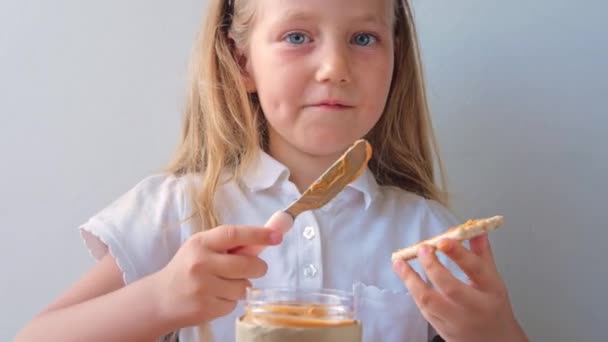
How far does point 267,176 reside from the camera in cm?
112

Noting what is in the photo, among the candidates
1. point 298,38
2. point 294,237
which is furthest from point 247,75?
point 294,237

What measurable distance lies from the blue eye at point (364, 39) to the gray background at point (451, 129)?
265 millimetres

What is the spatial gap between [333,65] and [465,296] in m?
0.37

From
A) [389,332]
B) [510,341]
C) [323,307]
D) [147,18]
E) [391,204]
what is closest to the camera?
[323,307]

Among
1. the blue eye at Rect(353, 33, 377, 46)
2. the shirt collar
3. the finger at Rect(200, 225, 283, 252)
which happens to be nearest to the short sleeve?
the shirt collar

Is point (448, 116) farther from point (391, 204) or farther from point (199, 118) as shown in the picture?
point (199, 118)

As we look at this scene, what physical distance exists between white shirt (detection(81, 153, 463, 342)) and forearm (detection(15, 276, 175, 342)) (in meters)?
0.08

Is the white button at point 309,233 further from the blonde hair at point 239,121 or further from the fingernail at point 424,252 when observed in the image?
the fingernail at point 424,252

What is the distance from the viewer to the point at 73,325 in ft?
3.11

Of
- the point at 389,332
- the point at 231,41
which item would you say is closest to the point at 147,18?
the point at 231,41

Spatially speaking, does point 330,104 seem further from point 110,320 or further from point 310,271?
point 110,320

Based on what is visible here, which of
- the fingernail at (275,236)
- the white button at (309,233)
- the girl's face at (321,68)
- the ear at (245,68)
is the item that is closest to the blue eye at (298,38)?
the girl's face at (321,68)

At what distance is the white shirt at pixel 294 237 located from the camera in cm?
104

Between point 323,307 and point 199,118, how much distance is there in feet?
1.84
